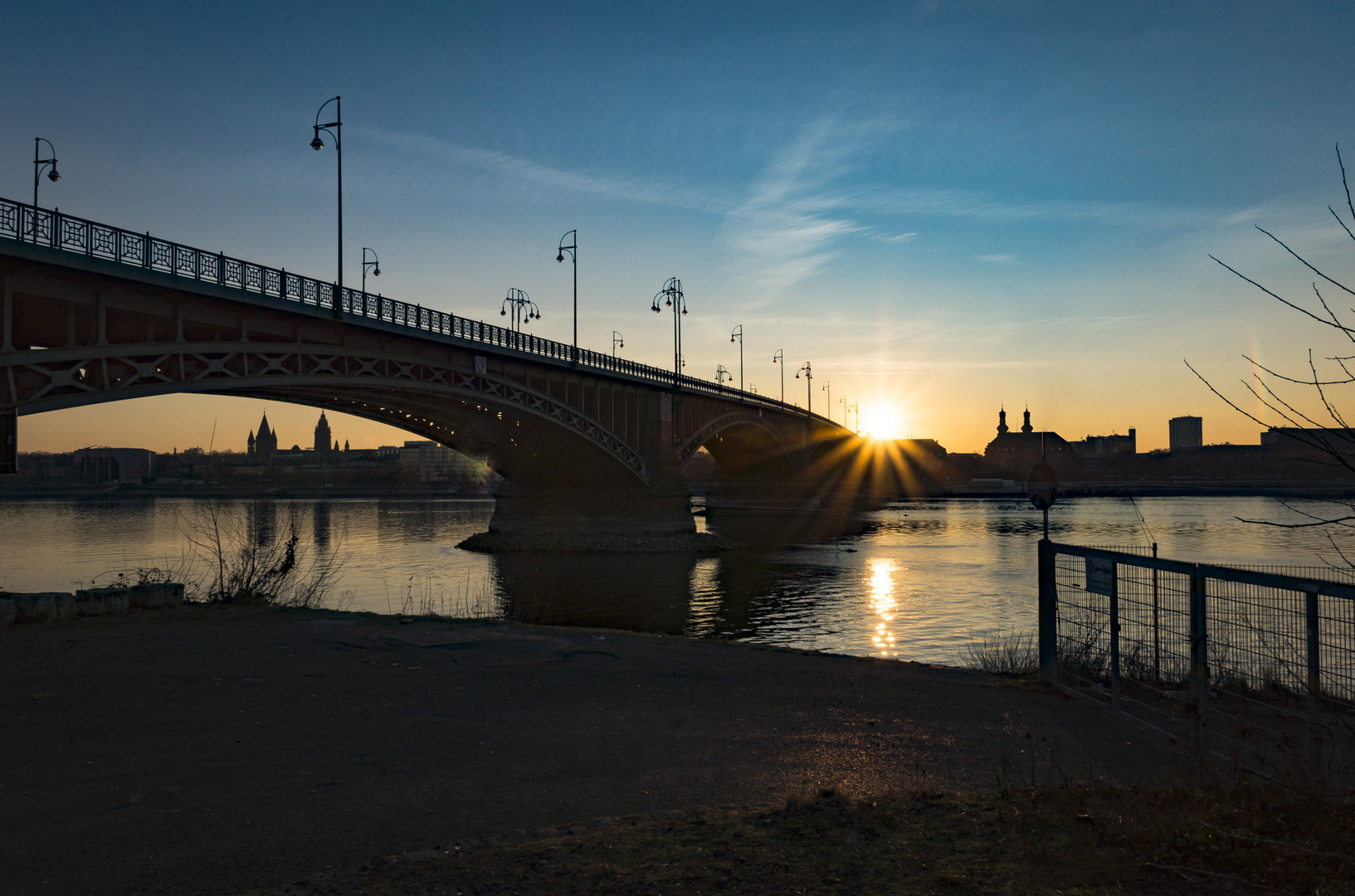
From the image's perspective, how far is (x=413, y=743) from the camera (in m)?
7.68

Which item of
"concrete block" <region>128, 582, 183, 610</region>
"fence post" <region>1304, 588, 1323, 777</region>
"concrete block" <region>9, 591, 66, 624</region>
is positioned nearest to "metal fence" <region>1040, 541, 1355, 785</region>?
"fence post" <region>1304, 588, 1323, 777</region>

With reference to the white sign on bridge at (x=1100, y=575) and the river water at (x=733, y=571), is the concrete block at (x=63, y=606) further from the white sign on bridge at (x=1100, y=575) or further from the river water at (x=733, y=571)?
the white sign on bridge at (x=1100, y=575)

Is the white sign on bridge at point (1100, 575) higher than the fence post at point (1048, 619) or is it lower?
higher

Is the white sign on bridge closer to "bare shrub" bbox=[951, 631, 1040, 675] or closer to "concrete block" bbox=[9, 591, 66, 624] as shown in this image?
"bare shrub" bbox=[951, 631, 1040, 675]

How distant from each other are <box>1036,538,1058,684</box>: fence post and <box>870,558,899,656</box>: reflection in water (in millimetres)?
9691

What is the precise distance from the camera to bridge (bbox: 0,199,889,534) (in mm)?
23422

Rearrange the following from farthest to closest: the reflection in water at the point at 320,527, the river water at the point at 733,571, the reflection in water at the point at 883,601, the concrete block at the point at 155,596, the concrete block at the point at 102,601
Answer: the reflection in water at the point at 320,527 < the river water at the point at 733,571 < the reflection in water at the point at 883,601 < the concrete block at the point at 155,596 < the concrete block at the point at 102,601

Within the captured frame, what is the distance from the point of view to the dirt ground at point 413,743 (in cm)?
554

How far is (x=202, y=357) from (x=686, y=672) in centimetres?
2349

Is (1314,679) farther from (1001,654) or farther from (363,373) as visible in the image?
(363,373)

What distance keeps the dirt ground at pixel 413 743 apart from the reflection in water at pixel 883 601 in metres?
10.3

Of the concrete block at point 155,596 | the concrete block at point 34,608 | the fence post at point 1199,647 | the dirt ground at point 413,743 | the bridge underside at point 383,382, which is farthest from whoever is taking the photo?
the bridge underside at point 383,382

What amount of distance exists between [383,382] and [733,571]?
19.7m

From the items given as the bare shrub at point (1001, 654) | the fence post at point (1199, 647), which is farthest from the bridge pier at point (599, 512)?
the fence post at point (1199, 647)
